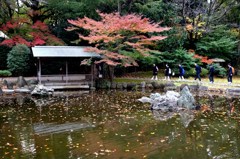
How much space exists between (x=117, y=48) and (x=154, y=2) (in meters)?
8.49

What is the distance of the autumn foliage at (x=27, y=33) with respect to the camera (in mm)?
28281

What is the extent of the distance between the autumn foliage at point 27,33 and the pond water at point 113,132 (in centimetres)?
1217

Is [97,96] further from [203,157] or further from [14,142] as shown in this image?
[203,157]

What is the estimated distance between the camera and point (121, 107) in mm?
16531

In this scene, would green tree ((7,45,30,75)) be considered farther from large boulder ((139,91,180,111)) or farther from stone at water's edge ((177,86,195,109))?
stone at water's edge ((177,86,195,109))

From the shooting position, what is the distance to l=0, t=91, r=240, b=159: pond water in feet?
29.3

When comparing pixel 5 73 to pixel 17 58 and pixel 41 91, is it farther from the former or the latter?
pixel 41 91

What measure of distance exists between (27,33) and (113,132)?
21085 mm

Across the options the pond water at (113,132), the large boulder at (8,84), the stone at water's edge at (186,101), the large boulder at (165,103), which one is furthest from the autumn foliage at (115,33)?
the stone at water's edge at (186,101)

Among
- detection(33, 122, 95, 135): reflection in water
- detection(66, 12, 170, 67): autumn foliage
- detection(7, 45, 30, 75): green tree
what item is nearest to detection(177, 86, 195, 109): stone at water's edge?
detection(33, 122, 95, 135): reflection in water

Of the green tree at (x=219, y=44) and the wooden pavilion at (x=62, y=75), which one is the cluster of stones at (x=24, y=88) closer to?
the wooden pavilion at (x=62, y=75)

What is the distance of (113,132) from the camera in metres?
11.3

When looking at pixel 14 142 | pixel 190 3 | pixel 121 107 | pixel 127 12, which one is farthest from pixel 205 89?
pixel 14 142

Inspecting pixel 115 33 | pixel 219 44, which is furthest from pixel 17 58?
pixel 219 44
